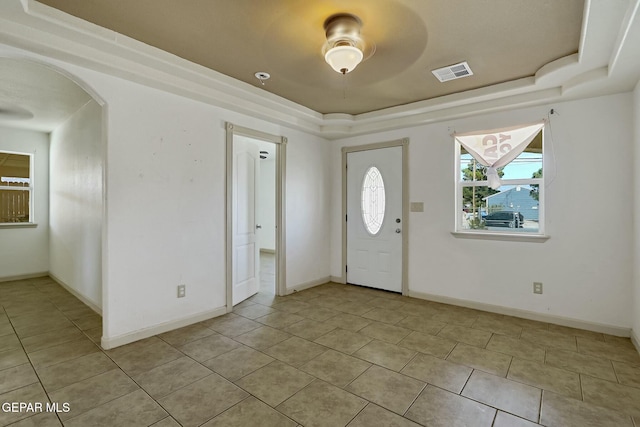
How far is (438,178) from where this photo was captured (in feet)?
13.7

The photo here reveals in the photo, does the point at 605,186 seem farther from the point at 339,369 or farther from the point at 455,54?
the point at 339,369

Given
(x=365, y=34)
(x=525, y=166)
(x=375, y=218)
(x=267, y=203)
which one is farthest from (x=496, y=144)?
(x=267, y=203)

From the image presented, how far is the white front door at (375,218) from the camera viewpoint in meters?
4.59

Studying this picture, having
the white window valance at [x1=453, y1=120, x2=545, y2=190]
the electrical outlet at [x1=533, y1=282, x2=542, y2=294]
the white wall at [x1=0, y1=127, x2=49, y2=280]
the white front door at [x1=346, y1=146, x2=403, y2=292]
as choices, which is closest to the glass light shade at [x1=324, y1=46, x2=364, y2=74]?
the white window valance at [x1=453, y1=120, x2=545, y2=190]

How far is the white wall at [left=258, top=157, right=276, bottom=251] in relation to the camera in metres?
8.54

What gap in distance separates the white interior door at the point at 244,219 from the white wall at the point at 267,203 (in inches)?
158

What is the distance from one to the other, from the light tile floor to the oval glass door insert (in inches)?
61.6

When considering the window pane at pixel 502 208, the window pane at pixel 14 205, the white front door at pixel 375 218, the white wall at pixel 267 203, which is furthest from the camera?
the white wall at pixel 267 203

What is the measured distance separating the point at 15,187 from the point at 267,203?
503 centimetres

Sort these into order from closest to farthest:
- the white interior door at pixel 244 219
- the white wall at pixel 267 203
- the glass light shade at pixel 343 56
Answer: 1. the glass light shade at pixel 343 56
2. the white interior door at pixel 244 219
3. the white wall at pixel 267 203

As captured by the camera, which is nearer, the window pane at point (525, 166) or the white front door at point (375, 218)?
the window pane at point (525, 166)

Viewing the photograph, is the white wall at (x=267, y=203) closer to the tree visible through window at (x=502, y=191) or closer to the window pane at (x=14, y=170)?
the window pane at (x=14, y=170)

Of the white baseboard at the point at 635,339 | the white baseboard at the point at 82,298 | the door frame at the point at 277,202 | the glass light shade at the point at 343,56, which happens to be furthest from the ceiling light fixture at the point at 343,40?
the white baseboard at the point at 82,298

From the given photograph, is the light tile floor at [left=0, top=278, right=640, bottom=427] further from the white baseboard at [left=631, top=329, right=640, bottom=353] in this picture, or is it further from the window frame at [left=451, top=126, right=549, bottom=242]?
the window frame at [left=451, top=126, right=549, bottom=242]
